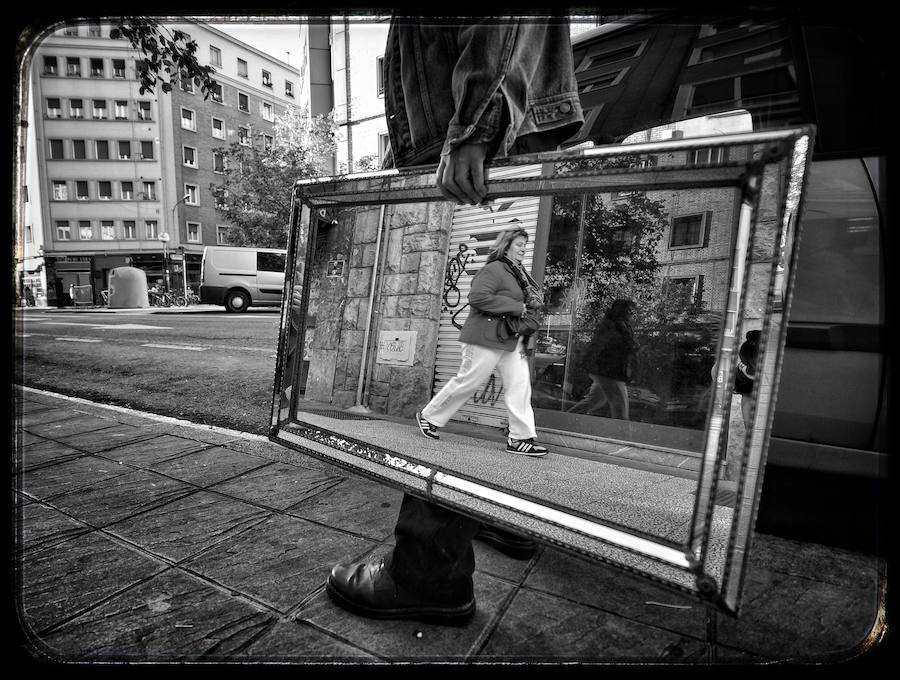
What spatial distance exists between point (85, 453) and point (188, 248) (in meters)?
33.6

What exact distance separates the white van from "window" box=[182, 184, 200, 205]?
16.0 meters

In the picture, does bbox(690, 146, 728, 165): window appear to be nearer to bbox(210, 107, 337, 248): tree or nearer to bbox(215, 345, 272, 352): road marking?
bbox(215, 345, 272, 352): road marking

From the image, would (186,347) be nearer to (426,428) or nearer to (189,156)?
(426,428)

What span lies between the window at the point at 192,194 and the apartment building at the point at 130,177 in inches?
3.2

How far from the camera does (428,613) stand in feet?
4.27

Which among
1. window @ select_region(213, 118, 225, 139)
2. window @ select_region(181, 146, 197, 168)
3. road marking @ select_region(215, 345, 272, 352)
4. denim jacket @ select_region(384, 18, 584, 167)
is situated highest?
window @ select_region(213, 118, 225, 139)

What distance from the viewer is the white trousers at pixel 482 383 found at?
7.97ft

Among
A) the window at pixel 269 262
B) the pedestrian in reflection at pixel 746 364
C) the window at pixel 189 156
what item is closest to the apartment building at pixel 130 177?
the window at pixel 189 156

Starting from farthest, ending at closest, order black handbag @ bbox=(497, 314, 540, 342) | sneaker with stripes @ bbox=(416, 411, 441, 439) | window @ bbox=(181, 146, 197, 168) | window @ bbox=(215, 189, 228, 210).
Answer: window @ bbox=(181, 146, 197, 168), window @ bbox=(215, 189, 228, 210), black handbag @ bbox=(497, 314, 540, 342), sneaker with stripes @ bbox=(416, 411, 441, 439)

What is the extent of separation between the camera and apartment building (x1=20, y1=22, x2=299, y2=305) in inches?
1043

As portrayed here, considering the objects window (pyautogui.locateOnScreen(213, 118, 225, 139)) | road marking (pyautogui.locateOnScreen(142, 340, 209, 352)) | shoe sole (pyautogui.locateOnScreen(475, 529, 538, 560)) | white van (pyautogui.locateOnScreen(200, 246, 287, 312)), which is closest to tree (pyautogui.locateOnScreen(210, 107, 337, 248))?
white van (pyautogui.locateOnScreen(200, 246, 287, 312))

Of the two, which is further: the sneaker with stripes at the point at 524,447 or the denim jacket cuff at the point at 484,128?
the sneaker with stripes at the point at 524,447

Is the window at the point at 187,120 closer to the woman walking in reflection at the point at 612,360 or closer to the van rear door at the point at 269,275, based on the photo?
the van rear door at the point at 269,275

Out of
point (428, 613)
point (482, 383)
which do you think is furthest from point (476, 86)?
point (482, 383)
